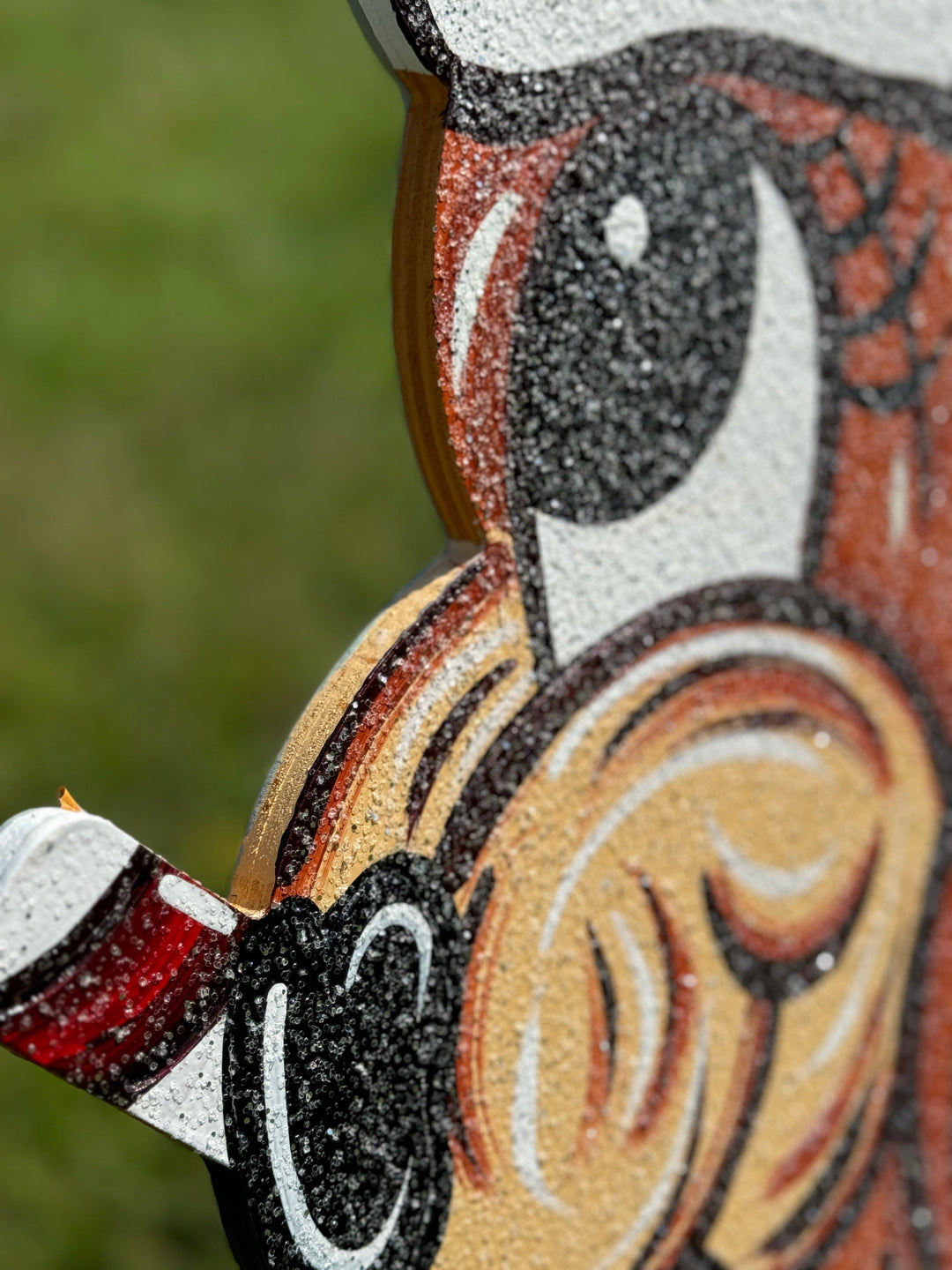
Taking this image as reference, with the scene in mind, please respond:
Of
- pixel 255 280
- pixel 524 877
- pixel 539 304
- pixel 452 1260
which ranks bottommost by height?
pixel 452 1260

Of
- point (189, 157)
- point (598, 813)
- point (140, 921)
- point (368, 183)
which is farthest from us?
point (368, 183)

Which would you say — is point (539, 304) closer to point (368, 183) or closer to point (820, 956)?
point (820, 956)

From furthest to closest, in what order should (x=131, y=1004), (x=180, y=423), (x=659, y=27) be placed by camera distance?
(x=180, y=423), (x=659, y=27), (x=131, y=1004)

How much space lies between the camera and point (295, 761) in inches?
20.7

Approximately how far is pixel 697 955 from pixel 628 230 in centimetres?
31

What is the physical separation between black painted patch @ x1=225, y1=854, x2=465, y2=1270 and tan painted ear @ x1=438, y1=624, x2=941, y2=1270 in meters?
0.01

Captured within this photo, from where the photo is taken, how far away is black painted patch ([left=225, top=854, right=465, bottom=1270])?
51cm

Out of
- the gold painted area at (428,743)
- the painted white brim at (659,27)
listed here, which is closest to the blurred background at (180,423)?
the gold painted area at (428,743)

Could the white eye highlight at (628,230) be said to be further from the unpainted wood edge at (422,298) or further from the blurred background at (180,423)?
the blurred background at (180,423)

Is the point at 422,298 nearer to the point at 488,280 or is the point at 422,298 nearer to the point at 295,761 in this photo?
the point at 488,280

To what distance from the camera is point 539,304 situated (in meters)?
0.57

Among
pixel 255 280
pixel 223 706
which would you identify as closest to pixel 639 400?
pixel 223 706

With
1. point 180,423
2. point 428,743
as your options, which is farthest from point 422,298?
point 180,423

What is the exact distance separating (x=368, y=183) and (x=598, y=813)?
121cm
